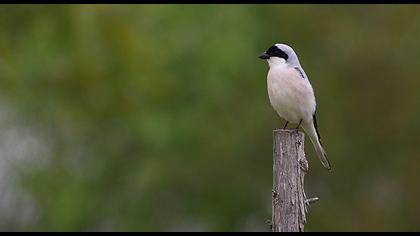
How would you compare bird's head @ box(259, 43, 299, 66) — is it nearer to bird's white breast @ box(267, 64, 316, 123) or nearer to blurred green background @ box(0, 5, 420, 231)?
bird's white breast @ box(267, 64, 316, 123)

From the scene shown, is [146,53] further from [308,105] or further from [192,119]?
[308,105]

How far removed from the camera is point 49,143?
53.2ft

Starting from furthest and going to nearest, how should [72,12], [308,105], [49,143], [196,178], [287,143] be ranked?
[196,178]
[49,143]
[72,12]
[308,105]
[287,143]

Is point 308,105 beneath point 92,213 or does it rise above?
above

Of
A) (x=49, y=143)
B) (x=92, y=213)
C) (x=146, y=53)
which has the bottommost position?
(x=92, y=213)

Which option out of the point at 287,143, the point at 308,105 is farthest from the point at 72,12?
the point at 287,143

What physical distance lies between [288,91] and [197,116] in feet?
29.9

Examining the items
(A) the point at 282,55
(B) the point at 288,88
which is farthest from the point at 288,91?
(A) the point at 282,55

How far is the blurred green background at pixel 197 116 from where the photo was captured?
1568cm

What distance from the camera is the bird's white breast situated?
804 centimetres

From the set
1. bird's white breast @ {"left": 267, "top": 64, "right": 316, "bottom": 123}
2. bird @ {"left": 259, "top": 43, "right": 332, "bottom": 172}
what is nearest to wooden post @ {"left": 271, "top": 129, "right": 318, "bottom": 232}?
bird @ {"left": 259, "top": 43, "right": 332, "bottom": 172}

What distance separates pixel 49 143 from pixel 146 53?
2.06 meters

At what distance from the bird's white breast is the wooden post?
1.07 m

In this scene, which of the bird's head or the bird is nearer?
the bird
